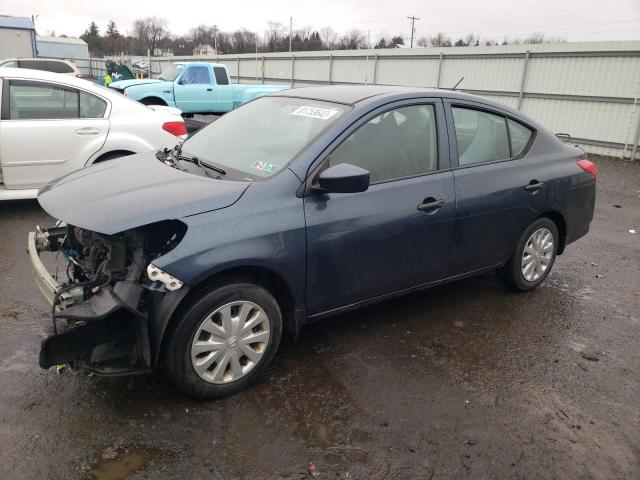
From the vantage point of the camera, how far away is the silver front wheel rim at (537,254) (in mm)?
4582

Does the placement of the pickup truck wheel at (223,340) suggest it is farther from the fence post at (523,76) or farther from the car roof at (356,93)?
the fence post at (523,76)

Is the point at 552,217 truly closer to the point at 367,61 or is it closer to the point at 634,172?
the point at 634,172

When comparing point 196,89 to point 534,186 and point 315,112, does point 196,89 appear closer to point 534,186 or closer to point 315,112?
point 315,112

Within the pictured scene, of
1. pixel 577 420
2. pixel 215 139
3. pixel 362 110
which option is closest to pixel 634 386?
pixel 577 420

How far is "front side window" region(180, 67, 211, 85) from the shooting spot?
15390mm

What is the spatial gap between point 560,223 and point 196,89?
1274cm

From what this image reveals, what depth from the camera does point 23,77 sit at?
6.07m

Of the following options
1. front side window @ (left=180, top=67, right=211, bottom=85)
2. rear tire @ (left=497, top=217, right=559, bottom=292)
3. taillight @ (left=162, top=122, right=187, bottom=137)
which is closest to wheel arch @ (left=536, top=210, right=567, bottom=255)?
rear tire @ (left=497, top=217, right=559, bottom=292)

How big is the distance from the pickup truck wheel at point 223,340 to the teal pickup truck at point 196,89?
12.6 meters

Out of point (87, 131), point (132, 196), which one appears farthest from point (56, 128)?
point (132, 196)

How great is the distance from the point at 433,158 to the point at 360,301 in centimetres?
116

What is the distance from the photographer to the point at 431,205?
12.0 ft

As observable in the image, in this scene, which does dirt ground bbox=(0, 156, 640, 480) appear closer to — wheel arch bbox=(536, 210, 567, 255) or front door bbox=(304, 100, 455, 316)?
front door bbox=(304, 100, 455, 316)

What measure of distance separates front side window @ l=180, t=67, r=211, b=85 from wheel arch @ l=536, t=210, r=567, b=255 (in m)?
12.9
